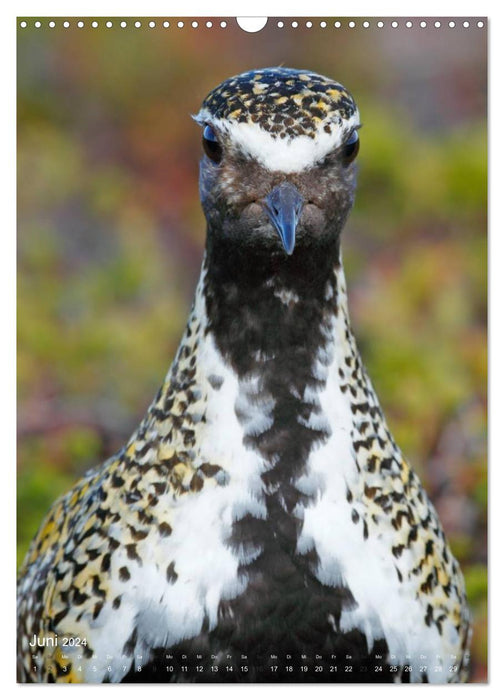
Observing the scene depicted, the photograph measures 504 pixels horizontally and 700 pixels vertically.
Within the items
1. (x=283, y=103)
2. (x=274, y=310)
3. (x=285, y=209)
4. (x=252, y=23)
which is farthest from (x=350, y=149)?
(x=252, y=23)

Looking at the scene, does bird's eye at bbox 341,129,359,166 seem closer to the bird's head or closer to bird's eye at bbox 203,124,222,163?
the bird's head

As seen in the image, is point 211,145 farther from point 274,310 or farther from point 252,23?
point 252,23

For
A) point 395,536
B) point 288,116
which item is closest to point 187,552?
point 395,536

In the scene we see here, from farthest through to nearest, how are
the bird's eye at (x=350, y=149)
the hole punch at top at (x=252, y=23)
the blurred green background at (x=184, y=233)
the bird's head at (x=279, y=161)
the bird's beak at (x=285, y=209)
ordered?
1. the blurred green background at (x=184, y=233)
2. the hole punch at top at (x=252, y=23)
3. the bird's eye at (x=350, y=149)
4. the bird's head at (x=279, y=161)
5. the bird's beak at (x=285, y=209)

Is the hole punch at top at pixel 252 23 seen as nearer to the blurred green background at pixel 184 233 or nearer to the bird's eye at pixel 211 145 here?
the blurred green background at pixel 184 233

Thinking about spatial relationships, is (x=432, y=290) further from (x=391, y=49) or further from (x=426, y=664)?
(x=426, y=664)

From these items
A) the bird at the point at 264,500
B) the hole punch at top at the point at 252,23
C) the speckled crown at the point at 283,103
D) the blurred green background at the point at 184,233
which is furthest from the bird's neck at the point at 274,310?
the blurred green background at the point at 184,233

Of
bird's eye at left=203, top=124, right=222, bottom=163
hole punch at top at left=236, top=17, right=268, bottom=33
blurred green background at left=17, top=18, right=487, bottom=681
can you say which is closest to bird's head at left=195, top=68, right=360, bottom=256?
bird's eye at left=203, top=124, right=222, bottom=163
